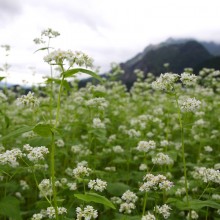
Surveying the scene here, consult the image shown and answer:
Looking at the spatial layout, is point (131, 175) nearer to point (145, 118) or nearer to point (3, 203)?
point (145, 118)

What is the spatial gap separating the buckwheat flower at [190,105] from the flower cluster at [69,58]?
1.23 m

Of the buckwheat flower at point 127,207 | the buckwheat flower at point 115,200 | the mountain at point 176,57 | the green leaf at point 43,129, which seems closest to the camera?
the green leaf at point 43,129

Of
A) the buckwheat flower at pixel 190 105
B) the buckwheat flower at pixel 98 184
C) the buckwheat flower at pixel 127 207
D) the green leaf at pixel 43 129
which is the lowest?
the buckwheat flower at pixel 127 207

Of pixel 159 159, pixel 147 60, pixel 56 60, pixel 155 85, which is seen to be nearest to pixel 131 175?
pixel 159 159

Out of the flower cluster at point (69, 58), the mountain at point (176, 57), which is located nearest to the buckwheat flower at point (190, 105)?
the flower cluster at point (69, 58)

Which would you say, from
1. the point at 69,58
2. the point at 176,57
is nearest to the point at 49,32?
the point at 69,58

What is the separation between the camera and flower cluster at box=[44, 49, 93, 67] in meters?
3.39

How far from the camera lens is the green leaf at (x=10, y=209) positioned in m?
3.72

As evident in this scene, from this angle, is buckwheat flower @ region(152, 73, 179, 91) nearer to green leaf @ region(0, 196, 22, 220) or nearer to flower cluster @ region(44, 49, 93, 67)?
flower cluster @ region(44, 49, 93, 67)

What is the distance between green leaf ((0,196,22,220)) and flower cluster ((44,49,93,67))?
1.64 metres

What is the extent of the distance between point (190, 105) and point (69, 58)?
5.09ft

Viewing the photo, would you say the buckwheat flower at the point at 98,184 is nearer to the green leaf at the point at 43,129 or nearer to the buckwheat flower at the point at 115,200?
the green leaf at the point at 43,129

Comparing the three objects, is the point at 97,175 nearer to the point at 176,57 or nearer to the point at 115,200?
the point at 115,200

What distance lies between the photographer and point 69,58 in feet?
11.2
